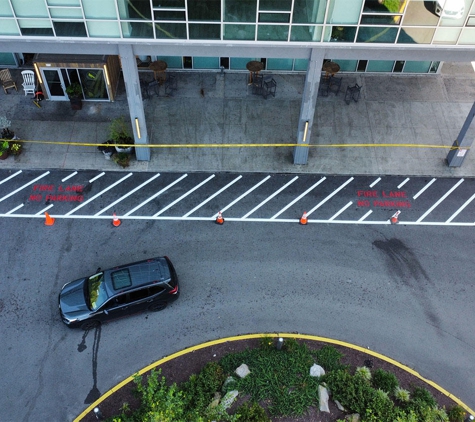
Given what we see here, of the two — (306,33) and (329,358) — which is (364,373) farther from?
(306,33)

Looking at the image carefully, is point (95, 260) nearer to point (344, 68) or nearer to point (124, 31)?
point (124, 31)

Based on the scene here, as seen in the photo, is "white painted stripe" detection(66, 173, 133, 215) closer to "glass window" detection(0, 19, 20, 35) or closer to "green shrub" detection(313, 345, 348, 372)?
"glass window" detection(0, 19, 20, 35)

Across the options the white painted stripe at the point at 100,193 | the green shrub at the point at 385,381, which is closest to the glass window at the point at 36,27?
the white painted stripe at the point at 100,193

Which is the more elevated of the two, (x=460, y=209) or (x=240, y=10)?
(x=240, y=10)

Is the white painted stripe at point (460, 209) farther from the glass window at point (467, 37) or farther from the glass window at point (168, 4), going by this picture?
the glass window at point (168, 4)

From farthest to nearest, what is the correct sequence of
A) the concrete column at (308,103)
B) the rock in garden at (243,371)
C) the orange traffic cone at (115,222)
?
the orange traffic cone at (115,222)
the concrete column at (308,103)
the rock in garden at (243,371)

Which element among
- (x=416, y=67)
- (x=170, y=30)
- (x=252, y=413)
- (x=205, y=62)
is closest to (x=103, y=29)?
(x=170, y=30)
